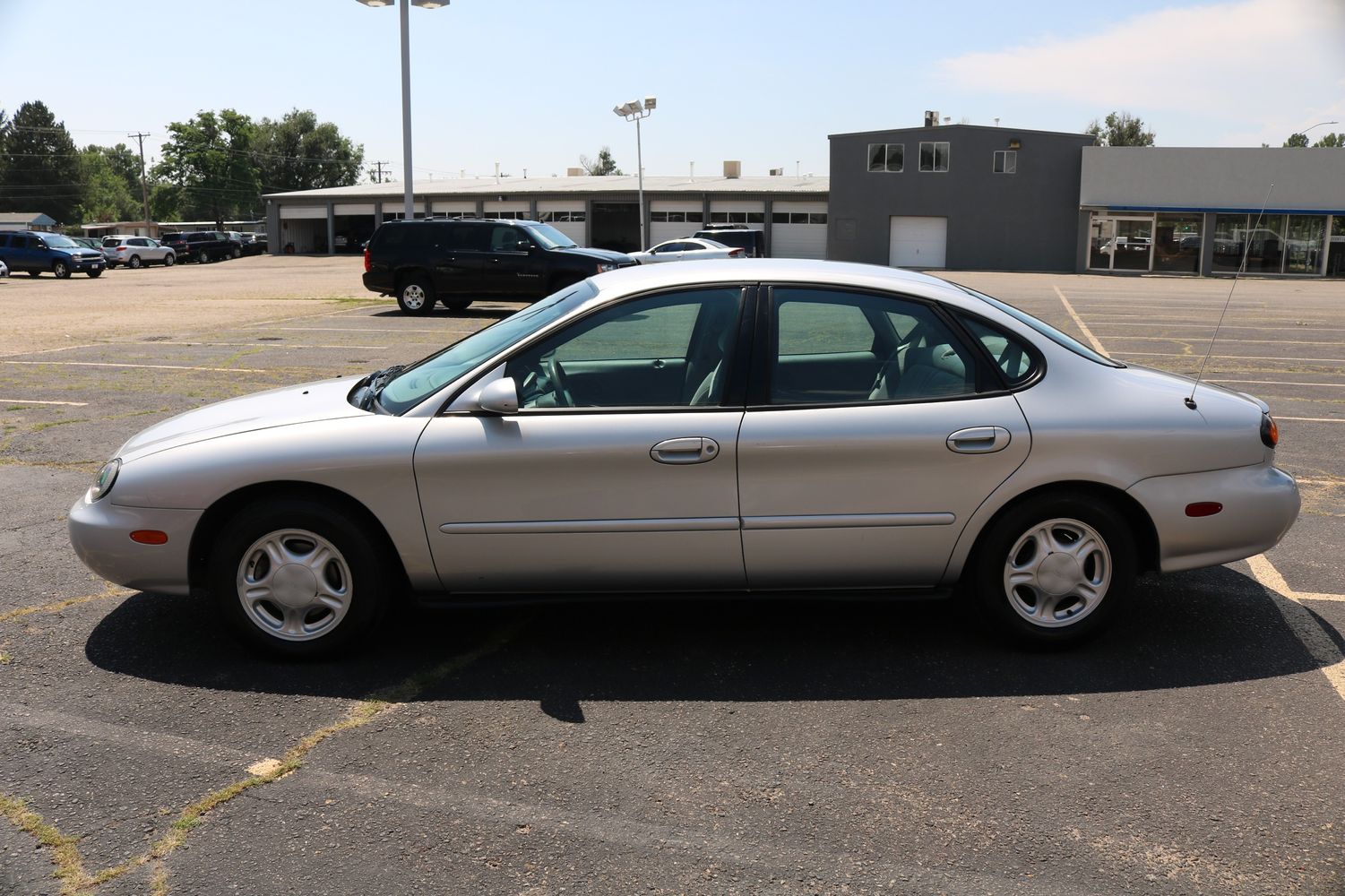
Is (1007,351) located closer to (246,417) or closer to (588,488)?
(588,488)

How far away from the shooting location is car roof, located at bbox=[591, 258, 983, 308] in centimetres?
455

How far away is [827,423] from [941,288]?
0.90m

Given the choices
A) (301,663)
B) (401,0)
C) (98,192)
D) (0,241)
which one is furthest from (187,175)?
(301,663)

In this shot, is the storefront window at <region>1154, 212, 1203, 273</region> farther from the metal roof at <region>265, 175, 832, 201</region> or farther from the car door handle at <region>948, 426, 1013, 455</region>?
the car door handle at <region>948, 426, 1013, 455</region>

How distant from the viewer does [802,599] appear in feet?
14.6

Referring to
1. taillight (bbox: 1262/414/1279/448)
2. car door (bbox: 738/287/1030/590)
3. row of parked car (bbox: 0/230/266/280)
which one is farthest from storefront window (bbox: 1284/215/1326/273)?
car door (bbox: 738/287/1030/590)

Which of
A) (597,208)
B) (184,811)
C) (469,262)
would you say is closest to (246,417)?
(184,811)

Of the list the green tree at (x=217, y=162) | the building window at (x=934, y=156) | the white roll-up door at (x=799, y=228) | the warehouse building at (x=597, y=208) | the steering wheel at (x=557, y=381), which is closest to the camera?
the steering wheel at (x=557, y=381)

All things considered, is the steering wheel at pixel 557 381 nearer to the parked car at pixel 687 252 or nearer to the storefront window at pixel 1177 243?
the parked car at pixel 687 252

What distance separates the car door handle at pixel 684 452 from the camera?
4203mm

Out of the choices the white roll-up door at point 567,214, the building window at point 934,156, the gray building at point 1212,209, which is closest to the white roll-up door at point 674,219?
the white roll-up door at point 567,214

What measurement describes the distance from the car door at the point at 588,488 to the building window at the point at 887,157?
176 feet

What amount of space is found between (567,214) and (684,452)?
207 feet

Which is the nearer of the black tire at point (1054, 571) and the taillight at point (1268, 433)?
the black tire at point (1054, 571)
